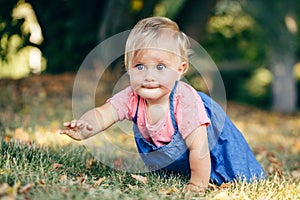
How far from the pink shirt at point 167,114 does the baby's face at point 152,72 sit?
0.14 m

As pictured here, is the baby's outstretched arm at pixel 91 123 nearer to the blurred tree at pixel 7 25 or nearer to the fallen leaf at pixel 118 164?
the fallen leaf at pixel 118 164

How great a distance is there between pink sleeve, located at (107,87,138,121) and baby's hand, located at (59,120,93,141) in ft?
1.03

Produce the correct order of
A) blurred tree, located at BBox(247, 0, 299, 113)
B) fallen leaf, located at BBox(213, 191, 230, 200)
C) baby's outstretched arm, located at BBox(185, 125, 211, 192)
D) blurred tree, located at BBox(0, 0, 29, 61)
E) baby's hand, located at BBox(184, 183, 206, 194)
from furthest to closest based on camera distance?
blurred tree, located at BBox(247, 0, 299, 113)
blurred tree, located at BBox(0, 0, 29, 61)
baby's outstretched arm, located at BBox(185, 125, 211, 192)
baby's hand, located at BBox(184, 183, 206, 194)
fallen leaf, located at BBox(213, 191, 230, 200)

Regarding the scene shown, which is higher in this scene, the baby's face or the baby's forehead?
the baby's forehead

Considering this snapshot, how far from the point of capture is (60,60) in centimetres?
753

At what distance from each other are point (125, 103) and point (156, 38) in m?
0.45

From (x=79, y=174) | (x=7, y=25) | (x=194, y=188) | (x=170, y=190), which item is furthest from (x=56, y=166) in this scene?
(x=7, y=25)

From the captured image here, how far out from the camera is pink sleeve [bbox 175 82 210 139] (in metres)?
2.63

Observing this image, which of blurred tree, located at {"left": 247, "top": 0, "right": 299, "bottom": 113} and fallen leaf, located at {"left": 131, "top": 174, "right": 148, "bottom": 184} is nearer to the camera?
fallen leaf, located at {"left": 131, "top": 174, "right": 148, "bottom": 184}

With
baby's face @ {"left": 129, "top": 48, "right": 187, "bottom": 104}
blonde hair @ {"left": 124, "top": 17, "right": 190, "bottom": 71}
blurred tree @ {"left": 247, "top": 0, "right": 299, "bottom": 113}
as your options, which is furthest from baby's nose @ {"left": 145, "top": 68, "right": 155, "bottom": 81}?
blurred tree @ {"left": 247, "top": 0, "right": 299, "bottom": 113}

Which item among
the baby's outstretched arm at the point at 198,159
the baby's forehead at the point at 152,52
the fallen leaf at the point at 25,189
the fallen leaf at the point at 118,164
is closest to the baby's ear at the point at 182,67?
the baby's forehead at the point at 152,52

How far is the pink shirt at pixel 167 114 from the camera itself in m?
2.65

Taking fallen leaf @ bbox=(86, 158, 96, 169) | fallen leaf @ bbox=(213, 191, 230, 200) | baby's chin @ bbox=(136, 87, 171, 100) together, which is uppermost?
baby's chin @ bbox=(136, 87, 171, 100)

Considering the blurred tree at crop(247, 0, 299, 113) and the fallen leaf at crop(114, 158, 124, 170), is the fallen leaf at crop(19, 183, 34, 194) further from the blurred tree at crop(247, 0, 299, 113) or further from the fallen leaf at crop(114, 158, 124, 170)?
the blurred tree at crop(247, 0, 299, 113)
